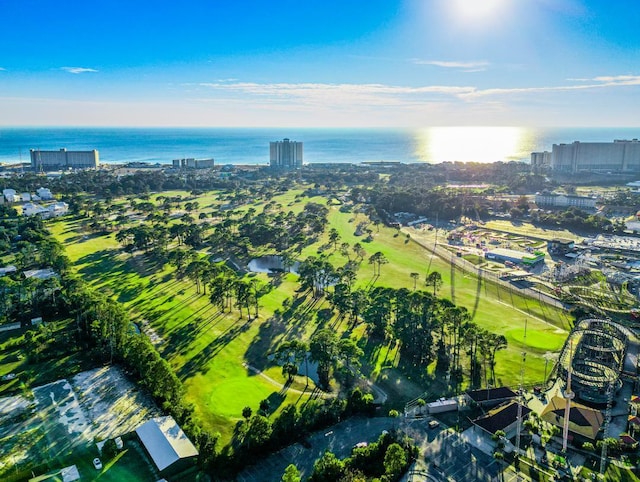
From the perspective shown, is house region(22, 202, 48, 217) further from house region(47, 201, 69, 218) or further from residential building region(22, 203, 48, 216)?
house region(47, 201, 69, 218)

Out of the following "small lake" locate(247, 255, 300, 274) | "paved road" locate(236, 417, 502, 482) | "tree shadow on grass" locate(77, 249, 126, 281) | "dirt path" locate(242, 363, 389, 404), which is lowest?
"paved road" locate(236, 417, 502, 482)

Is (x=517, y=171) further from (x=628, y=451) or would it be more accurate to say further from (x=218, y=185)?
(x=628, y=451)

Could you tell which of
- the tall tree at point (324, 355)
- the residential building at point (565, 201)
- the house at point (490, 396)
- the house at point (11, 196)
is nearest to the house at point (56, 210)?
the house at point (11, 196)

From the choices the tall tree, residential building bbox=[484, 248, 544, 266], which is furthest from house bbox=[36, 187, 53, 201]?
the tall tree

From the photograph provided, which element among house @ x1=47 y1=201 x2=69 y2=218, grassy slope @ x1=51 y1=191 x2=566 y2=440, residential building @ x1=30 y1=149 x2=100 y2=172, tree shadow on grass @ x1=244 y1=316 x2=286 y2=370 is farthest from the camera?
residential building @ x1=30 y1=149 x2=100 y2=172

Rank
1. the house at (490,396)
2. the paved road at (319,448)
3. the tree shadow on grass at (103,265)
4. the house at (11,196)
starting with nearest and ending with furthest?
1. the paved road at (319,448)
2. the house at (490,396)
3. the tree shadow on grass at (103,265)
4. the house at (11,196)

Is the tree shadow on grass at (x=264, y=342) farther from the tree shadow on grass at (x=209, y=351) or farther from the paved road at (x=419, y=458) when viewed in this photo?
the paved road at (x=419, y=458)

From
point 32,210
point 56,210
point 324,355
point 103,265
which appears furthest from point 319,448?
point 32,210
